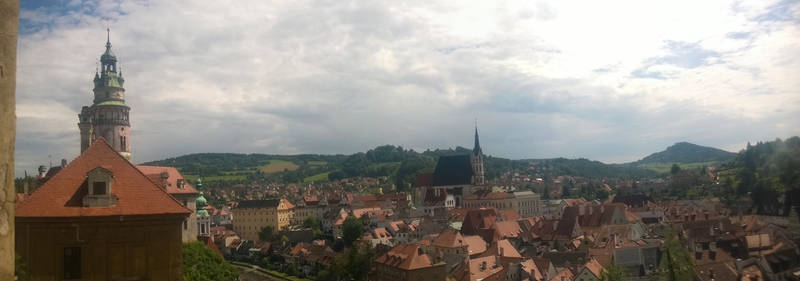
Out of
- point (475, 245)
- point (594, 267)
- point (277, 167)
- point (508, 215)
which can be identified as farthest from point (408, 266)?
point (277, 167)

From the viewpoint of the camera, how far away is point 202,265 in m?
21.3

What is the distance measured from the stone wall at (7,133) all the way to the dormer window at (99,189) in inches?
355

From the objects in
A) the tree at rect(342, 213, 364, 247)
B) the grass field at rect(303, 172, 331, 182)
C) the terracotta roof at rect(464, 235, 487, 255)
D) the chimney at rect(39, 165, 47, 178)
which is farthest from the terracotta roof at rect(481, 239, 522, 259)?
the grass field at rect(303, 172, 331, 182)

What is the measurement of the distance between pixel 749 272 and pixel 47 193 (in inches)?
1160

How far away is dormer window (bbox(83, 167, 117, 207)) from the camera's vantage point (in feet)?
35.7

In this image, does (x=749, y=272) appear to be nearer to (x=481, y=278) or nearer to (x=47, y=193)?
(x=481, y=278)

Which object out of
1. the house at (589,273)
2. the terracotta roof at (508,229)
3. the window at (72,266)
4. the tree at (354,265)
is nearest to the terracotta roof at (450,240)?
the tree at (354,265)

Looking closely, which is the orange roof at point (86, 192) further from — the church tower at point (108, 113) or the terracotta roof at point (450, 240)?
the terracotta roof at point (450, 240)

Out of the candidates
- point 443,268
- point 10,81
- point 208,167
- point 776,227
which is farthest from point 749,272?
point 208,167

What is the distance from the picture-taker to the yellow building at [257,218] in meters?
81.9

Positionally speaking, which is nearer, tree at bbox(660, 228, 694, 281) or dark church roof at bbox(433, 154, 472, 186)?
tree at bbox(660, 228, 694, 281)

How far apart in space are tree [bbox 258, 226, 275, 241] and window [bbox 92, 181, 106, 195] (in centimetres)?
6284

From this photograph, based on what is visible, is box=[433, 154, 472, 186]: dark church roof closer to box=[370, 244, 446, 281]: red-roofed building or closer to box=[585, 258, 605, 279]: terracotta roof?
box=[370, 244, 446, 281]: red-roofed building

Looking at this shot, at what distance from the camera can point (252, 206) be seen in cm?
8344
